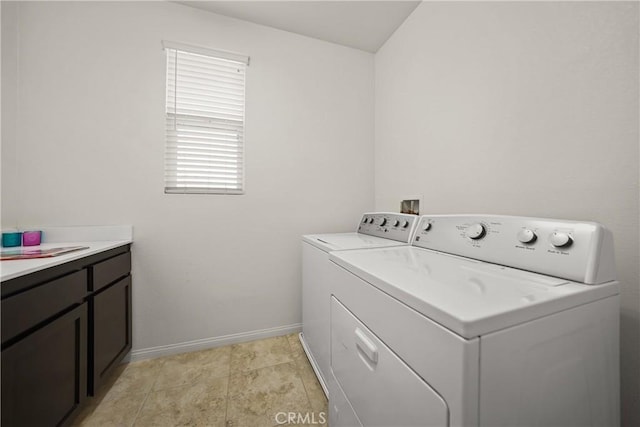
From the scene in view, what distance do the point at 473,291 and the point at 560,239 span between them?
0.37 m

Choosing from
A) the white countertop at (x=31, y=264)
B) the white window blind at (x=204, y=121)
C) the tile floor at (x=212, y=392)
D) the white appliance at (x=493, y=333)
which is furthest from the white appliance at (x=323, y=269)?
the white countertop at (x=31, y=264)

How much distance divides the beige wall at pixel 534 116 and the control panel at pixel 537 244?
0.81ft

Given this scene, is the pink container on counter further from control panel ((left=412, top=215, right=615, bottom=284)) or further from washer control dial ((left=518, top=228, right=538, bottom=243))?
washer control dial ((left=518, top=228, right=538, bottom=243))

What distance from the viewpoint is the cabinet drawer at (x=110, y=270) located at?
116 cm

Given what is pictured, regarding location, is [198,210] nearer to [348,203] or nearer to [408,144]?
[348,203]

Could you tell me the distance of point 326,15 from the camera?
171 cm

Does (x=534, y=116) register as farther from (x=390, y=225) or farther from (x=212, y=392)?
(x=212, y=392)

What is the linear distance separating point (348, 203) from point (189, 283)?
55.9 inches

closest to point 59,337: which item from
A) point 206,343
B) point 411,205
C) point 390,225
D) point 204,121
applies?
point 206,343

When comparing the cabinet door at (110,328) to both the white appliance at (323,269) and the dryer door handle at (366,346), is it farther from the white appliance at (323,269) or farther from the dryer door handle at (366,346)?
the dryer door handle at (366,346)

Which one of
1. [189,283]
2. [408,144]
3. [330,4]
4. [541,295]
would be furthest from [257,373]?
[330,4]

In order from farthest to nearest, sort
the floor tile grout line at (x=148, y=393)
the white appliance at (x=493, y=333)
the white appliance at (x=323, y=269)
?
the white appliance at (x=323, y=269)
the floor tile grout line at (x=148, y=393)
the white appliance at (x=493, y=333)

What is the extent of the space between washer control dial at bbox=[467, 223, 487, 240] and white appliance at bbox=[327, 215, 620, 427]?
2cm

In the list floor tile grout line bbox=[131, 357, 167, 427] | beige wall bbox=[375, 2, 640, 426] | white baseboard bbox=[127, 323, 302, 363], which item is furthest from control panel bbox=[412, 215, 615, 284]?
floor tile grout line bbox=[131, 357, 167, 427]
